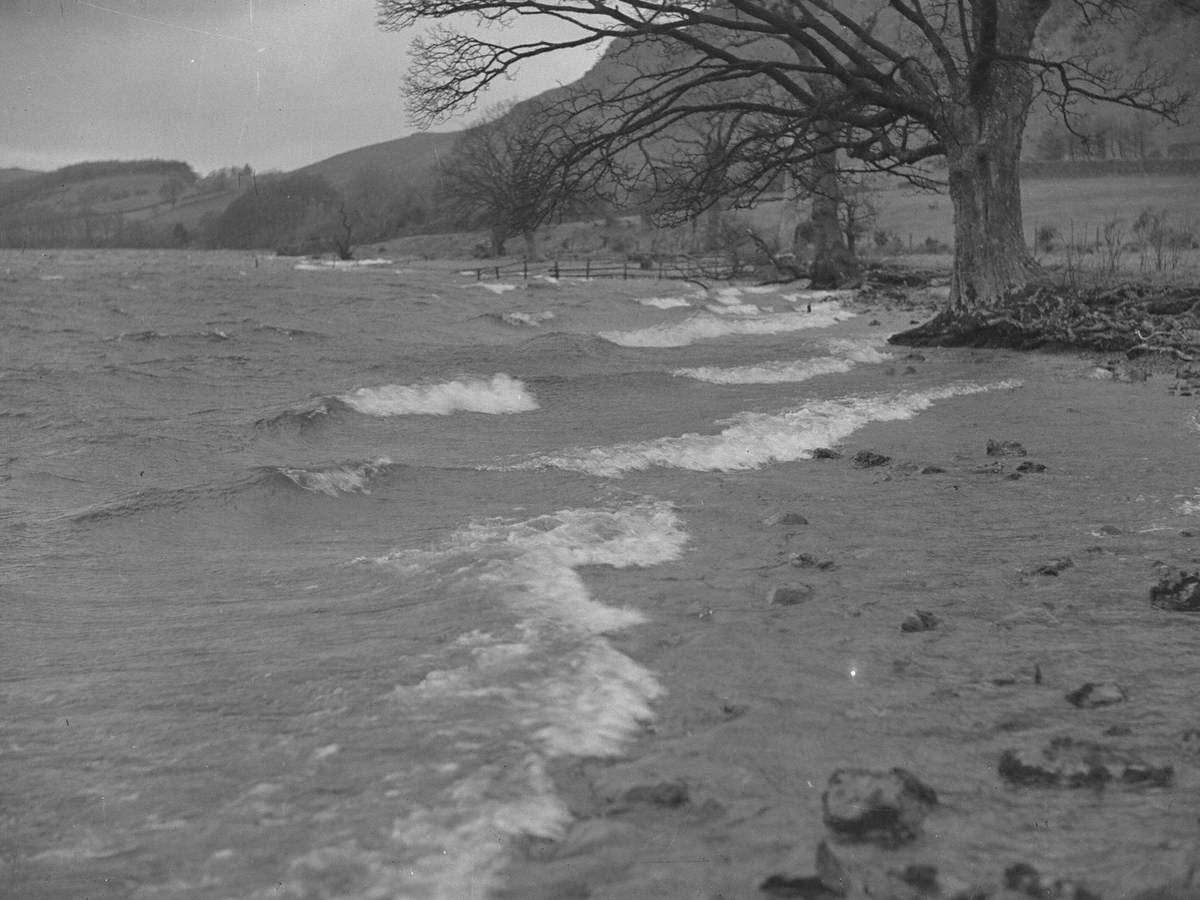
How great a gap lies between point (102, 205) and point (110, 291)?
17133 centimetres

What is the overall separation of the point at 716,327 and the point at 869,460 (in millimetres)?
14545

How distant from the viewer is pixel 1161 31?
124 feet

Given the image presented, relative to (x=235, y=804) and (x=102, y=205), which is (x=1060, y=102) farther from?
(x=102, y=205)

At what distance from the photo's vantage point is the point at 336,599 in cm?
454

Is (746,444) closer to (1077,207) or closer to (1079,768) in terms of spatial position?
(1079,768)

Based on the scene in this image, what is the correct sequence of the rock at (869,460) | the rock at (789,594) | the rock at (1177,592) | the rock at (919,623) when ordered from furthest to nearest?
1. the rock at (869,460)
2. the rock at (789,594)
3. the rock at (1177,592)
4. the rock at (919,623)

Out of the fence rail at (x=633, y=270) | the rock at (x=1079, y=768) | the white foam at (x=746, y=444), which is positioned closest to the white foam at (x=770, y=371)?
the white foam at (x=746, y=444)

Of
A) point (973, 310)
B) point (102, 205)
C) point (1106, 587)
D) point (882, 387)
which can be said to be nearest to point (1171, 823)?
point (1106, 587)

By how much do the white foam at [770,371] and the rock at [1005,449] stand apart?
494cm

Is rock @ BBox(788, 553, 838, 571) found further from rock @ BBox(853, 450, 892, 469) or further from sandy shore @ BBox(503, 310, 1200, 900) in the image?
rock @ BBox(853, 450, 892, 469)

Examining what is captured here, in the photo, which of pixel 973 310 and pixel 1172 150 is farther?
pixel 1172 150

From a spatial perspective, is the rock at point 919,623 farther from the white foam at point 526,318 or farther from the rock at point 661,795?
the white foam at point 526,318

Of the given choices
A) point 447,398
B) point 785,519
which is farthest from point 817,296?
point 785,519

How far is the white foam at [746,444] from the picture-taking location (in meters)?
7.59
